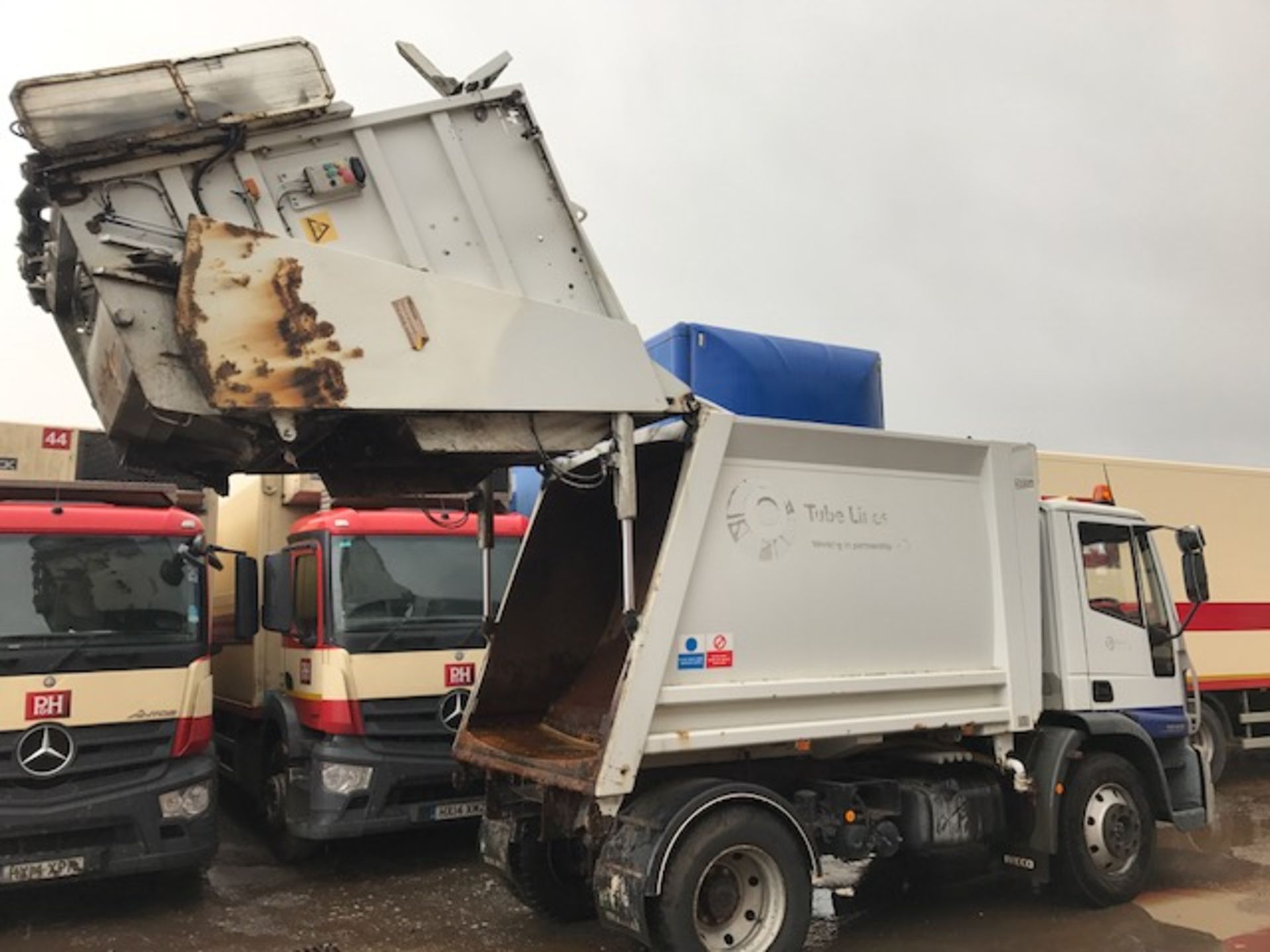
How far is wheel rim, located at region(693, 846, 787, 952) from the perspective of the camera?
465cm

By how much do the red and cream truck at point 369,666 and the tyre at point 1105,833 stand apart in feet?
12.1

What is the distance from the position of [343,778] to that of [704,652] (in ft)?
10.8

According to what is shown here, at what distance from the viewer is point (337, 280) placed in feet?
13.7

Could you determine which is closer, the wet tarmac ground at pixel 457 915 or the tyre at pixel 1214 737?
the wet tarmac ground at pixel 457 915

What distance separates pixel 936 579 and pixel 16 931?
18.6ft

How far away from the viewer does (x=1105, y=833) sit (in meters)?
6.06

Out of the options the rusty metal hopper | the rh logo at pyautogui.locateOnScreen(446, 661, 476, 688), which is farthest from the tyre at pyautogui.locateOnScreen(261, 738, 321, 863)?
the rusty metal hopper

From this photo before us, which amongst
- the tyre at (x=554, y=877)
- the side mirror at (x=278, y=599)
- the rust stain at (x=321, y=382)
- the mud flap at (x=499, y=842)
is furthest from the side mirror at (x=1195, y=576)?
the side mirror at (x=278, y=599)

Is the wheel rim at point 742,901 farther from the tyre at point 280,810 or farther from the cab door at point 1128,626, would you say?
the tyre at point 280,810

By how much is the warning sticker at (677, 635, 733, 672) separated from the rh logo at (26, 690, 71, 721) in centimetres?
374

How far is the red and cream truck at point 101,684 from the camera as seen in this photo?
19.2 feet

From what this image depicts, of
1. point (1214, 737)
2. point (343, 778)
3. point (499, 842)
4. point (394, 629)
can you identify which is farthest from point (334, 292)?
point (1214, 737)

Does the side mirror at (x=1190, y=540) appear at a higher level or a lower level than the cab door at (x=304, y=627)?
higher

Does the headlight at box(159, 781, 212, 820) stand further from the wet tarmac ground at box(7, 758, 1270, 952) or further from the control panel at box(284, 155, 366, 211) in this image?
the control panel at box(284, 155, 366, 211)
